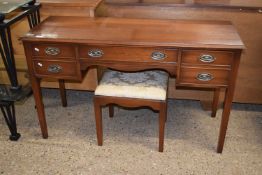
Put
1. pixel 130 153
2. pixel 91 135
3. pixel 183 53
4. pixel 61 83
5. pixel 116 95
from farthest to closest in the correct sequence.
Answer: pixel 61 83, pixel 91 135, pixel 130 153, pixel 116 95, pixel 183 53

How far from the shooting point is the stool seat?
1.66 metres

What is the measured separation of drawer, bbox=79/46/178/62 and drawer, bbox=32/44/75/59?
0.06 metres

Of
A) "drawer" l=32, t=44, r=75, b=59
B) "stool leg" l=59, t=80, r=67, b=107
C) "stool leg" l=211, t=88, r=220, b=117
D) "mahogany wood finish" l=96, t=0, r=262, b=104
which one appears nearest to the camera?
"drawer" l=32, t=44, r=75, b=59

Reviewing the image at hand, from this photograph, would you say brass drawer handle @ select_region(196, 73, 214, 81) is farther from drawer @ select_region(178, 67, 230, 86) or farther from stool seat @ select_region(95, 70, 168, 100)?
stool seat @ select_region(95, 70, 168, 100)

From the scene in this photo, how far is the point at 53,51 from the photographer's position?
1.61 m

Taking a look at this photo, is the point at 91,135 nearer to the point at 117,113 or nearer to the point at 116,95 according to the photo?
the point at 117,113

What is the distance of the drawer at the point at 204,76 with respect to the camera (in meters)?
1.53

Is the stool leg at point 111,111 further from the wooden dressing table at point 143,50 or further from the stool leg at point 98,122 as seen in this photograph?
the wooden dressing table at point 143,50

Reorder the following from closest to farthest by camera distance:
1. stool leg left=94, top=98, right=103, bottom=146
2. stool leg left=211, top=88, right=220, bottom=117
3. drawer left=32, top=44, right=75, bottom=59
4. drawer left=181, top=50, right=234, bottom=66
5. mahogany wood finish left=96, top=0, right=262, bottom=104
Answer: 1. drawer left=181, top=50, right=234, bottom=66
2. drawer left=32, top=44, right=75, bottom=59
3. stool leg left=94, top=98, right=103, bottom=146
4. mahogany wood finish left=96, top=0, right=262, bottom=104
5. stool leg left=211, top=88, right=220, bottom=117

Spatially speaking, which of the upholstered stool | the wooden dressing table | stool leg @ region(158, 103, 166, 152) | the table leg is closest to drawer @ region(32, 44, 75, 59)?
the wooden dressing table

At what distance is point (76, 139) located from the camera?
193 cm

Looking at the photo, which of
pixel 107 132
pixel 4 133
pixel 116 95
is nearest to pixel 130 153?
pixel 107 132

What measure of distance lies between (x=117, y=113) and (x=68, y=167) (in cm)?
60

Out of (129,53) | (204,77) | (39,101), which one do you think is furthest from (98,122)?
(204,77)
